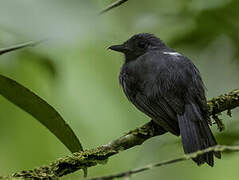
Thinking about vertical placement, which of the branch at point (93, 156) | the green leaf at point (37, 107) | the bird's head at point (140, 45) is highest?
the bird's head at point (140, 45)

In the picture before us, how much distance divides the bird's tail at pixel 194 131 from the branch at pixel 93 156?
22 centimetres

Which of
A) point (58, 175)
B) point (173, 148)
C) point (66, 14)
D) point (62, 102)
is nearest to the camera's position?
point (66, 14)

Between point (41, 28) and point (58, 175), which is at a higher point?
point (41, 28)

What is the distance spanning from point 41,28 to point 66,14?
0.05 meters

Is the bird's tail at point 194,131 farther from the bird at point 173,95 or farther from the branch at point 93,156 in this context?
the branch at point 93,156

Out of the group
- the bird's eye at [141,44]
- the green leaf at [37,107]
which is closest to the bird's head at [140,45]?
the bird's eye at [141,44]

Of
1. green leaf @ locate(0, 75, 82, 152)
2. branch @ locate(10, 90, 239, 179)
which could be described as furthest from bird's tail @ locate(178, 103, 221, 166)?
green leaf @ locate(0, 75, 82, 152)

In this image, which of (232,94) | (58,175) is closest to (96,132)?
(232,94)

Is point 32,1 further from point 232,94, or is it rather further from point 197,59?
point 197,59

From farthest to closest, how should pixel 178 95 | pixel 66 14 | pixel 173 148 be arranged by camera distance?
pixel 173 148, pixel 178 95, pixel 66 14

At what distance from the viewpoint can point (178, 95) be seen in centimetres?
327

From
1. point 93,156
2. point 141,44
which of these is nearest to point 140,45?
point 141,44

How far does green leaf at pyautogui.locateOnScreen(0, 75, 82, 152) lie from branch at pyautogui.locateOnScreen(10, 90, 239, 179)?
7.8 inches

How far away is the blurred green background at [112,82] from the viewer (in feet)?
8.73
